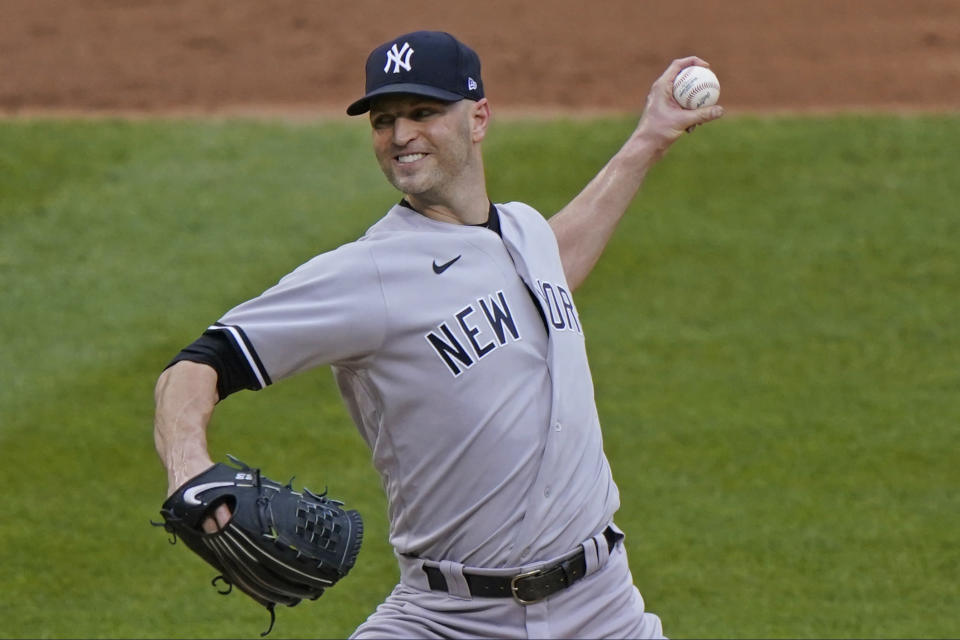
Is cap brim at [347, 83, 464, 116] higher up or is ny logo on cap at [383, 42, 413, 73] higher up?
ny logo on cap at [383, 42, 413, 73]

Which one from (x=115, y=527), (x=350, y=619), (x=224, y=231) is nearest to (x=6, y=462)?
(x=115, y=527)

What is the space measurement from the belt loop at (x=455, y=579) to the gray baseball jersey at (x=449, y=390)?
2 centimetres

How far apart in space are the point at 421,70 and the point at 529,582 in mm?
1252

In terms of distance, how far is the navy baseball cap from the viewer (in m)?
3.56

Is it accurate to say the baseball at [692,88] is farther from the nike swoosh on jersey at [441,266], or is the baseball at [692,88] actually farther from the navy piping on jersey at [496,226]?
the nike swoosh on jersey at [441,266]

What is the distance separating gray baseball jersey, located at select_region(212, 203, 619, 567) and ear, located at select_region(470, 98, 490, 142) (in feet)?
1.11

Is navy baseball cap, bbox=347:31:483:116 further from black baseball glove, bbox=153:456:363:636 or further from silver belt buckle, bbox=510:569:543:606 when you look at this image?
silver belt buckle, bbox=510:569:543:606

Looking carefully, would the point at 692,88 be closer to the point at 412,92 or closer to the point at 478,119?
the point at 478,119

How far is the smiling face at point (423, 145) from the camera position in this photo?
358 cm

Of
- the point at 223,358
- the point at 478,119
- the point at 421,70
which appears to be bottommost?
the point at 223,358

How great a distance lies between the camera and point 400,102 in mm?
3605

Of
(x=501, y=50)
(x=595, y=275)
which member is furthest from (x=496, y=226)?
(x=501, y=50)

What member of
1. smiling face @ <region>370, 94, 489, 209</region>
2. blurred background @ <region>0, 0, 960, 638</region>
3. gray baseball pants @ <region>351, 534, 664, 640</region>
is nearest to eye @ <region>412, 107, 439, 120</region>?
smiling face @ <region>370, 94, 489, 209</region>

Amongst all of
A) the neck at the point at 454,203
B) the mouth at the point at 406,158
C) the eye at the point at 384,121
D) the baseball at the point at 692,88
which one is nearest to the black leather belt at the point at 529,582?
the neck at the point at 454,203
